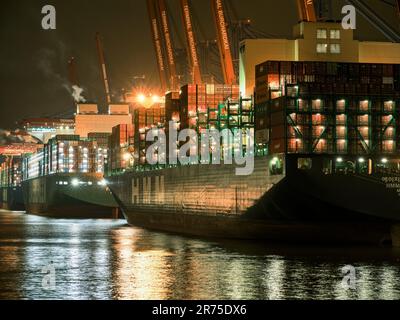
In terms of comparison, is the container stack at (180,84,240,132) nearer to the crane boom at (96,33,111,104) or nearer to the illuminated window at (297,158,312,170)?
the illuminated window at (297,158,312,170)

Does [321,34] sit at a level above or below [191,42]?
below

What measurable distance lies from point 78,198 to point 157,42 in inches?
1184

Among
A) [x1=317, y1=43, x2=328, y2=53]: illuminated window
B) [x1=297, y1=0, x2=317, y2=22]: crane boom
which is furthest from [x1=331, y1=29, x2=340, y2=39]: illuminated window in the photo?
[x1=297, y1=0, x2=317, y2=22]: crane boom

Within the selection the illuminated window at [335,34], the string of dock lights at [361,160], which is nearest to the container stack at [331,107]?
the string of dock lights at [361,160]

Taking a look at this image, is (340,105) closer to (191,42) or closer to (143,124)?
(143,124)

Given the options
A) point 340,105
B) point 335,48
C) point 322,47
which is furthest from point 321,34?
point 340,105

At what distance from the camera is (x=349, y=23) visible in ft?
187

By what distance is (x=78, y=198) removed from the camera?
406 feet

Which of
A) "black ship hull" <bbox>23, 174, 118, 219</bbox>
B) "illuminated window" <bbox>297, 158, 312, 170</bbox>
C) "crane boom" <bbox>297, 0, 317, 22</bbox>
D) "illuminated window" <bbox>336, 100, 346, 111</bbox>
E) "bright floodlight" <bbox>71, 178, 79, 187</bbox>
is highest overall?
"crane boom" <bbox>297, 0, 317, 22</bbox>

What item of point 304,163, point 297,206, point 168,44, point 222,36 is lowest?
point 297,206

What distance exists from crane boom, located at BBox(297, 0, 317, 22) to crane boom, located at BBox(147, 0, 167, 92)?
46904 mm

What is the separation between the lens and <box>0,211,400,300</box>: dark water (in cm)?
3152

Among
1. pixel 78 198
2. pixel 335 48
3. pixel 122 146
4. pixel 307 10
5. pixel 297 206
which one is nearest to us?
pixel 297 206

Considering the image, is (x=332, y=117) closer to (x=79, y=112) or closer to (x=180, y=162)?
(x=180, y=162)
